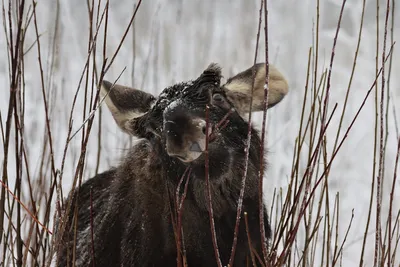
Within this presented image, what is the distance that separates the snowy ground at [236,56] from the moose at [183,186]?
412 cm

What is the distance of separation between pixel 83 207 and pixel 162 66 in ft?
15.9

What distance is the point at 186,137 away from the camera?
7.67 ft

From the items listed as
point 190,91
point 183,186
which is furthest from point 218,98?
point 183,186

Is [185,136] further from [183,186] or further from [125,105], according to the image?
[125,105]

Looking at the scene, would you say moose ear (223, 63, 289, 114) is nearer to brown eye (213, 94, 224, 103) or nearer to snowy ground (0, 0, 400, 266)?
brown eye (213, 94, 224, 103)

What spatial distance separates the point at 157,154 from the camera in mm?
2896

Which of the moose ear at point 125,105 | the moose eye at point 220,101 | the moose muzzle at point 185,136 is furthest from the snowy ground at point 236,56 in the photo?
the moose muzzle at point 185,136

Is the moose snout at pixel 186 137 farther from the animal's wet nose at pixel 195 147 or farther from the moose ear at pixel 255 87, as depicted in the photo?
the moose ear at pixel 255 87

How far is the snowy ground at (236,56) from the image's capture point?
7617mm

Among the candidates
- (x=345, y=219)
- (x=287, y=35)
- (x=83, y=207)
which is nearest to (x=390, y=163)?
(x=345, y=219)

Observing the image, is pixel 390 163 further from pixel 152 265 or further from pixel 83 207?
pixel 152 265

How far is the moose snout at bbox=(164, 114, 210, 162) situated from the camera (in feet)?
7.66

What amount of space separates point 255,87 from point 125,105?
2.49ft

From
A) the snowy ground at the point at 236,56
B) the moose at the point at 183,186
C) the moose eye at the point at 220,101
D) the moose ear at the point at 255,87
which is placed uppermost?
the snowy ground at the point at 236,56
